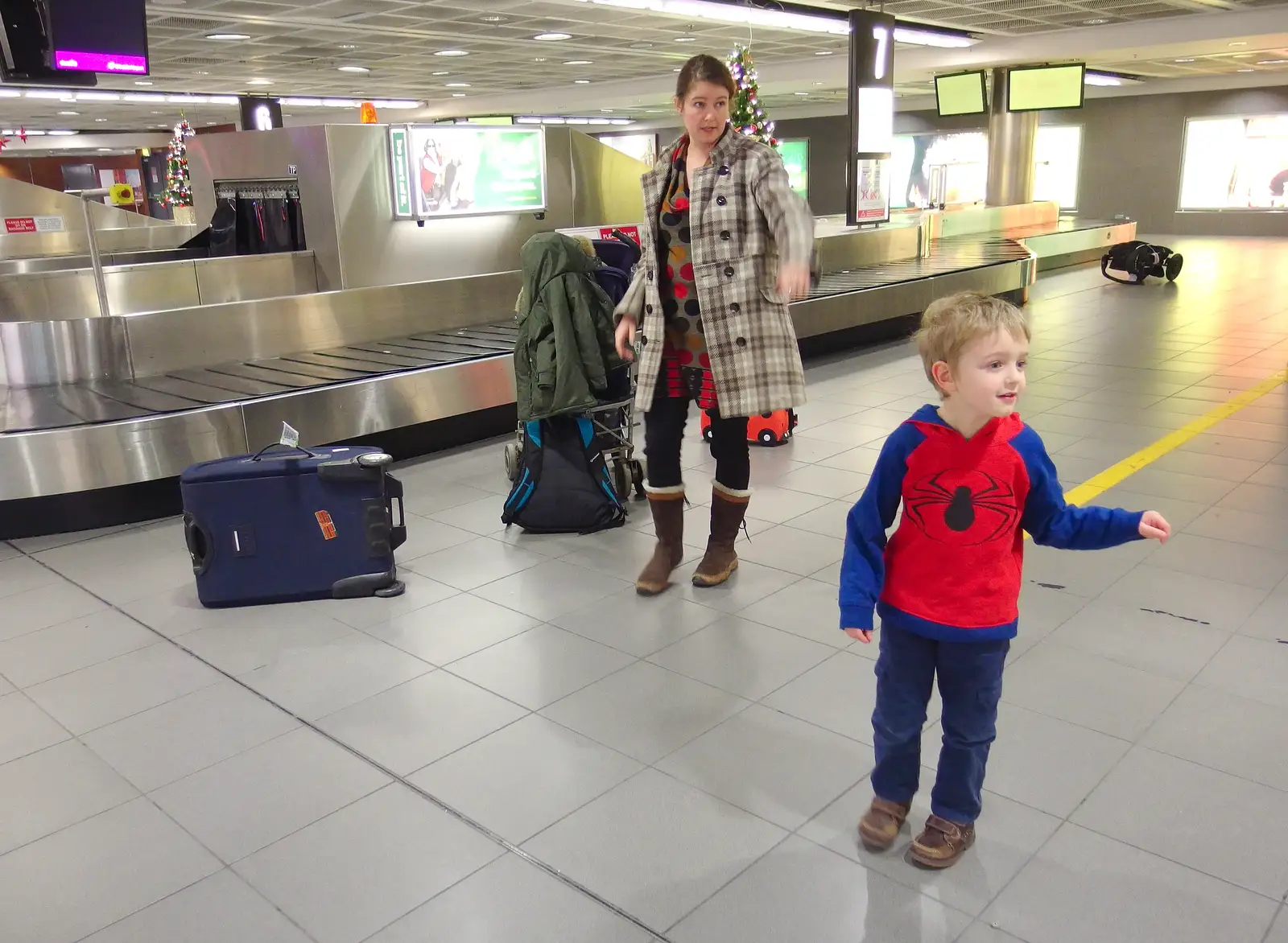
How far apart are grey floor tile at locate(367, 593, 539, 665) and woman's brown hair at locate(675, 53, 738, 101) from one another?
70.9 inches

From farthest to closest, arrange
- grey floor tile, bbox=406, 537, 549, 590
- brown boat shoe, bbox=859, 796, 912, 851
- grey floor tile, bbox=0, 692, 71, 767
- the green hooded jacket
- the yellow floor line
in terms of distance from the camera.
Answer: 1. the yellow floor line
2. the green hooded jacket
3. grey floor tile, bbox=406, 537, 549, 590
4. grey floor tile, bbox=0, 692, 71, 767
5. brown boat shoe, bbox=859, 796, 912, 851

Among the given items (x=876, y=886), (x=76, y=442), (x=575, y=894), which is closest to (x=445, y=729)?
(x=575, y=894)

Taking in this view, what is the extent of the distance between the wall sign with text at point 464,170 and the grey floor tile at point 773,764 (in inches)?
202

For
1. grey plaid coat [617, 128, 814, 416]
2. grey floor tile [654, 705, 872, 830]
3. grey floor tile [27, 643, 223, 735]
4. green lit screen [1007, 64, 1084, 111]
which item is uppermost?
green lit screen [1007, 64, 1084, 111]

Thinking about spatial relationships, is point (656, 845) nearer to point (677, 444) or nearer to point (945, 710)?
point (945, 710)

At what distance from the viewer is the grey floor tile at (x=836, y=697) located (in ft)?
8.66

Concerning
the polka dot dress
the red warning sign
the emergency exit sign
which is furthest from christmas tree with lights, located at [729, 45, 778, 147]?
the emergency exit sign

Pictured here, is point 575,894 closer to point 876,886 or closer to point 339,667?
point 876,886

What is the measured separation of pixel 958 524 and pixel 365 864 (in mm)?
1415

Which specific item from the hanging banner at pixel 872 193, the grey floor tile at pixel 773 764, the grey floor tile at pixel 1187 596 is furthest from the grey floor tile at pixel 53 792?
the hanging banner at pixel 872 193

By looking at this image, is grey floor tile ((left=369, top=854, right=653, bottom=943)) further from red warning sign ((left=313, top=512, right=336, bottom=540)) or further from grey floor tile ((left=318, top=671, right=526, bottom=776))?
red warning sign ((left=313, top=512, right=336, bottom=540))

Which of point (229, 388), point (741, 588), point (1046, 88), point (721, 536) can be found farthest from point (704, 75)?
point (1046, 88)

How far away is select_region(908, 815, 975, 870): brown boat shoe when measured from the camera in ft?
6.66

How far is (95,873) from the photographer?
2.13 metres
